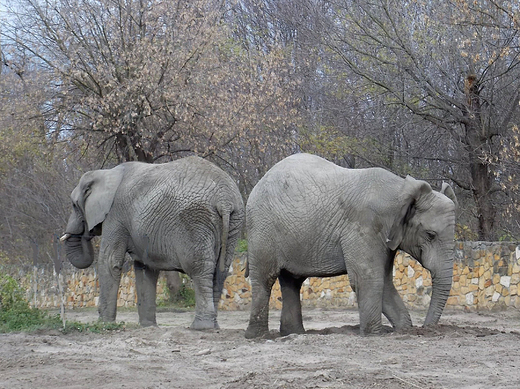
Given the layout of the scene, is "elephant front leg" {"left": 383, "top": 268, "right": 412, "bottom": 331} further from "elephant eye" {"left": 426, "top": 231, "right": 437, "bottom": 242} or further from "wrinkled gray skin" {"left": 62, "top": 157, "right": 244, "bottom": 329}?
"wrinkled gray skin" {"left": 62, "top": 157, "right": 244, "bottom": 329}

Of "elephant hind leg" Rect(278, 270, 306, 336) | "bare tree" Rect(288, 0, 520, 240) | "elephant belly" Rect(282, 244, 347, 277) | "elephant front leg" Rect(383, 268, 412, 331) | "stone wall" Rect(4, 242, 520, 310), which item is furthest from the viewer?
"bare tree" Rect(288, 0, 520, 240)

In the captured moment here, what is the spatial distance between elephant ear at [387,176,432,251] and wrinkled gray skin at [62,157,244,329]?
3.28 meters

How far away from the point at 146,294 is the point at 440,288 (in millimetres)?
5329

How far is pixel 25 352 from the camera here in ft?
28.4

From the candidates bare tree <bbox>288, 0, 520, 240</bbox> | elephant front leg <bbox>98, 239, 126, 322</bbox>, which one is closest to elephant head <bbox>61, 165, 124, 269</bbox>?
elephant front leg <bbox>98, 239, 126, 322</bbox>

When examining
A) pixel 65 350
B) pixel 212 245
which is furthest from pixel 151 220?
pixel 65 350

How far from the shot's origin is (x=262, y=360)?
800 centimetres

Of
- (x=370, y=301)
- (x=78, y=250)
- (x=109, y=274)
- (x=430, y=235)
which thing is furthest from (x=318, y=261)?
(x=78, y=250)

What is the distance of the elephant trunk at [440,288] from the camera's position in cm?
1000

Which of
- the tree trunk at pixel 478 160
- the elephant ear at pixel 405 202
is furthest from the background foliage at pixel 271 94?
the elephant ear at pixel 405 202

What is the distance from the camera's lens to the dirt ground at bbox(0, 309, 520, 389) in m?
6.68

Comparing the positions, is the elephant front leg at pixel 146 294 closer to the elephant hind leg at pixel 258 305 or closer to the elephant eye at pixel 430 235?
the elephant hind leg at pixel 258 305

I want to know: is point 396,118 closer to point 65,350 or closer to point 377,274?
point 377,274

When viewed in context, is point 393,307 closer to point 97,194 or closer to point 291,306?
point 291,306
